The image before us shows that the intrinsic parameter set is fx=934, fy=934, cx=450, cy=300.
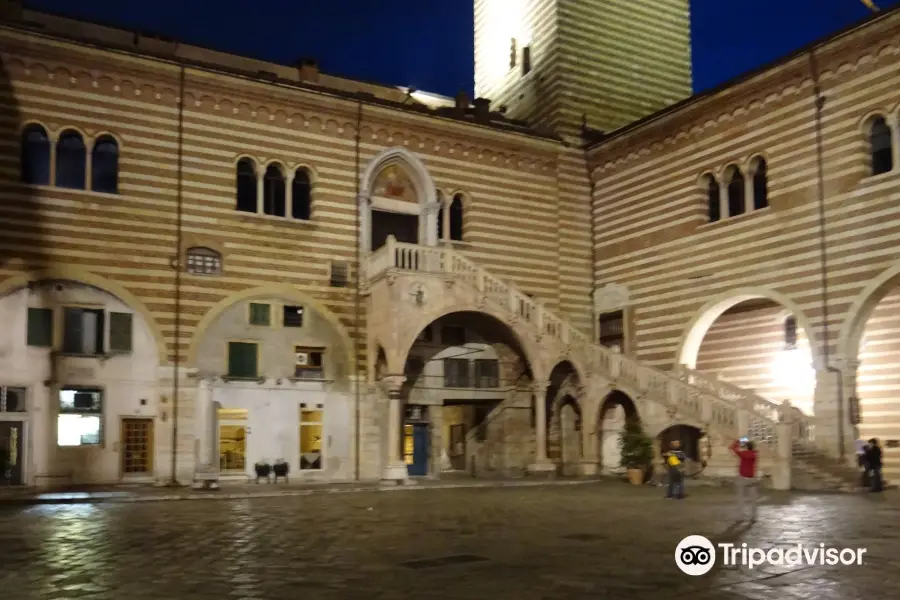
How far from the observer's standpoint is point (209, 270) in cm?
2572

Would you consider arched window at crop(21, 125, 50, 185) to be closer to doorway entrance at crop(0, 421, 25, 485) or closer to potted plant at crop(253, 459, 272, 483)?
doorway entrance at crop(0, 421, 25, 485)

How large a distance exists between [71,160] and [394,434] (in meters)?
11.2

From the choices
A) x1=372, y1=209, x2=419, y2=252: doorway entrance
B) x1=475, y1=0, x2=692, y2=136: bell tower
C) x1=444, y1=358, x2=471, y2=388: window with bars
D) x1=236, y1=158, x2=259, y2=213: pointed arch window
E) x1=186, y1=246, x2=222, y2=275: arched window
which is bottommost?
x1=444, y1=358, x2=471, y2=388: window with bars

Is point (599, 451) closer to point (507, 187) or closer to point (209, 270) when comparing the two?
point (507, 187)

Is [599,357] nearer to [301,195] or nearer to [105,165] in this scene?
[301,195]

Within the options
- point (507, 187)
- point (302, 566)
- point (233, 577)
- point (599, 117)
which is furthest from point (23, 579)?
point (599, 117)

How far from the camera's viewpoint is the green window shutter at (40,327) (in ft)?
76.5

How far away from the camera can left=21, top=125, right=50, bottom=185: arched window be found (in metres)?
23.8

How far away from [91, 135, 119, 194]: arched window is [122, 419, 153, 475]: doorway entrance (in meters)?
6.18

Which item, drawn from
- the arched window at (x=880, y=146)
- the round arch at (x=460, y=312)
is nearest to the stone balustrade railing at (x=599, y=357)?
the round arch at (x=460, y=312)

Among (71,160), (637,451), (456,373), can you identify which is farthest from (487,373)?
(71,160)

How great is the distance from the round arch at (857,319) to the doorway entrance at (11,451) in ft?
67.5

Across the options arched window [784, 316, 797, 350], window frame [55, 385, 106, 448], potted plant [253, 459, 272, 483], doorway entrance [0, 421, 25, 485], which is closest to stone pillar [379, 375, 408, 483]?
potted plant [253, 459, 272, 483]

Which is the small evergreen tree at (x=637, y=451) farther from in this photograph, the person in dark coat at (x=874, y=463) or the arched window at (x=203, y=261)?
the arched window at (x=203, y=261)
